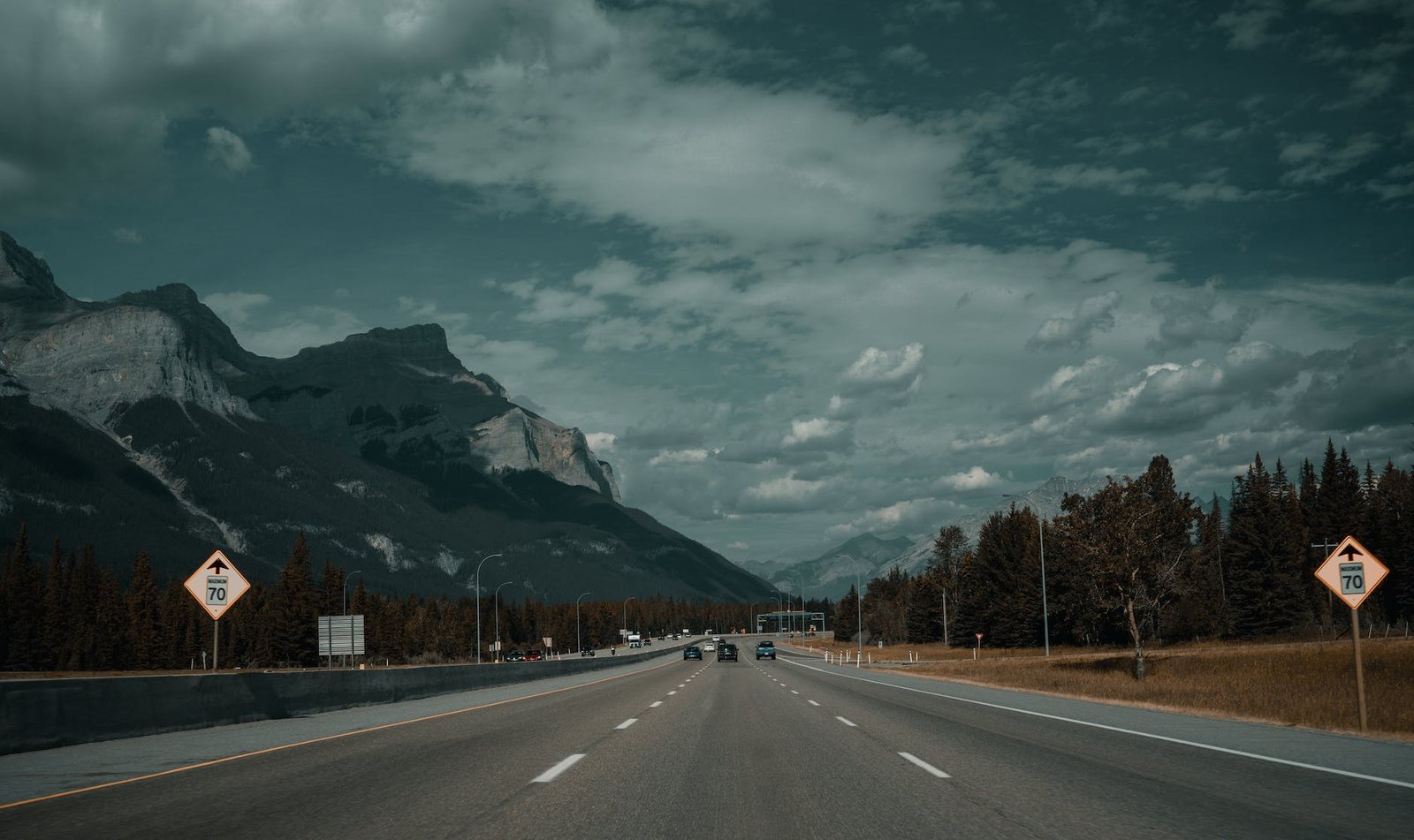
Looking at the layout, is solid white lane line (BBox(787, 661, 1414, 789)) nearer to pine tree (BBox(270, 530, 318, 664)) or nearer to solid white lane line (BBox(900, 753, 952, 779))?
solid white lane line (BBox(900, 753, 952, 779))

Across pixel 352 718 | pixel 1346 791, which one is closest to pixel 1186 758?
pixel 1346 791

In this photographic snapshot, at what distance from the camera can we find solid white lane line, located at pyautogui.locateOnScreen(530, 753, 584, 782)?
10891mm

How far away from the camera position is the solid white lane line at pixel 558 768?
1089cm

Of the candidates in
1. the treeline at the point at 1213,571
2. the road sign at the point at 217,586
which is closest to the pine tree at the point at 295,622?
the treeline at the point at 1213,571

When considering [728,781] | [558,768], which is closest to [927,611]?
[558,768]

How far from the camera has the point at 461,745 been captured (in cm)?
1477

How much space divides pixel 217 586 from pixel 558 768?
45.3 feet

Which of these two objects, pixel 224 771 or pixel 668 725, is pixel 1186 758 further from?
pixel 224 771

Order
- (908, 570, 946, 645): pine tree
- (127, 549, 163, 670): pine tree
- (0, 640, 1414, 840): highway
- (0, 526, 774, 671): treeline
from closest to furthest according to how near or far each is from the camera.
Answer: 1. (0, 640, 1414, 840): highway
2. (0, 526, 774, 671): treeline
3. (127, 549, 163, 670): pine tree
4. (908, 570, 946, 645): pine tree

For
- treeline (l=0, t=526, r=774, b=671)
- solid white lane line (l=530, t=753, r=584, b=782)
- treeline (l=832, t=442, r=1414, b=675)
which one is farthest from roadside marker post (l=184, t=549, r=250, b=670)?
treeline (l=0, t=526, r=774, b=671)

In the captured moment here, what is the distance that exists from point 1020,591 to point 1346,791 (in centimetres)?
8767

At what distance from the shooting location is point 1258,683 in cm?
3219

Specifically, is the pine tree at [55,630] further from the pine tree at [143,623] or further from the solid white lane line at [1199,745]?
the solid white lane line at [1199,745]

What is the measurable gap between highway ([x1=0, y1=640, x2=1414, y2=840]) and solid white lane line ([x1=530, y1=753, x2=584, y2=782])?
0.04 m
